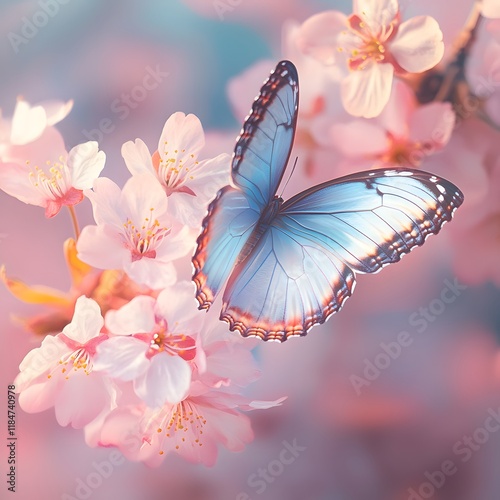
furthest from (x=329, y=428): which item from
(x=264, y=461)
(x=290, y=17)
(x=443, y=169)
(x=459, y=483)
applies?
(x=290, y=17)

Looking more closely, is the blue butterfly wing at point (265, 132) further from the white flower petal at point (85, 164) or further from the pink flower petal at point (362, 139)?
the white flower petal at point (85, 164)

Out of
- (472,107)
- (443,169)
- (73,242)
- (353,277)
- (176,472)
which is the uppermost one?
(472,107)

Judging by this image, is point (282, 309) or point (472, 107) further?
point (472, 107)

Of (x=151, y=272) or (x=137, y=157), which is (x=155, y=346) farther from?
(x=137, y=157)

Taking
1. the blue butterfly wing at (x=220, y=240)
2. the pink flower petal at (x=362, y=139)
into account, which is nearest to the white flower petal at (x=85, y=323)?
the blue butterfly wing at (x=220, y=240)

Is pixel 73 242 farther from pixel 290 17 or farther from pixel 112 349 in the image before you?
pixel 290 17

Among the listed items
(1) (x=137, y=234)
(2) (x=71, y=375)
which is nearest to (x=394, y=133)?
(1) (x=137, y=234)
